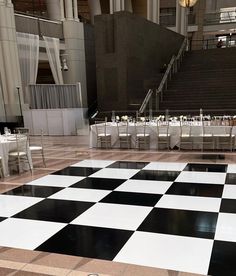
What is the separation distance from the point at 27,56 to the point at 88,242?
34.9 ft

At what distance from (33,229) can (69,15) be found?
12.5 meters

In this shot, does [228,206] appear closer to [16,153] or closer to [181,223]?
[181,223]

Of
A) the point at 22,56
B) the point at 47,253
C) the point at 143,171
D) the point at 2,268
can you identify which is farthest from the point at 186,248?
the point at 22,56

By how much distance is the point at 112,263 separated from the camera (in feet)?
7.58

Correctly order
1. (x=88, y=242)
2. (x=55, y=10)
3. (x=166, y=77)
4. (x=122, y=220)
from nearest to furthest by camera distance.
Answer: (x=88, y=242) < (x=122, y=220) < (x=166, y=77) < (x=55, y=10)

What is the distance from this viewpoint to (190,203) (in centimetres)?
352

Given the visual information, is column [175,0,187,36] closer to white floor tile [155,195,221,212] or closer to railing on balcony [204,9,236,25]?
railing on balcony [204,9,236,25]

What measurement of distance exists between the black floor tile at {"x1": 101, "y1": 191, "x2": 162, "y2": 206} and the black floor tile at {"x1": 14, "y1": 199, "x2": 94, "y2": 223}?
12.0 inches

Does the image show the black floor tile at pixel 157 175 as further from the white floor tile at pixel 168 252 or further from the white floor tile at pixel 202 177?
the white floor tile at pixel 168 252

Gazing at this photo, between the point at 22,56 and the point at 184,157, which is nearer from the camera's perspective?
the point at 184,157

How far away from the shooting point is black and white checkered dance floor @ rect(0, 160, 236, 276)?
2430 millimetres

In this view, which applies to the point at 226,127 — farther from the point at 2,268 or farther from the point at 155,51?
the point at 155,51

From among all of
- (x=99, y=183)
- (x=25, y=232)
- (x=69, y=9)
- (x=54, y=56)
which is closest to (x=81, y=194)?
A: (x=99, y=183)

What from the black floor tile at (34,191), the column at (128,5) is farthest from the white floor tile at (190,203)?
the column at (128,5)
